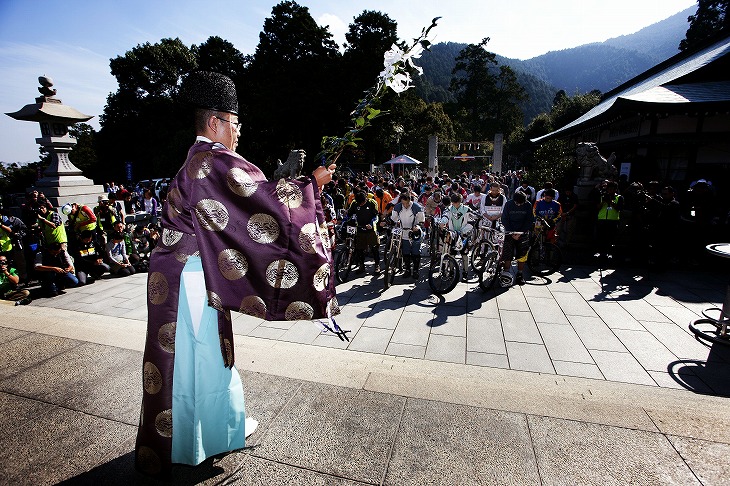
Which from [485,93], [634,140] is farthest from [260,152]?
[485,93]

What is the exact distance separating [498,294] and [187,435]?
5.87m

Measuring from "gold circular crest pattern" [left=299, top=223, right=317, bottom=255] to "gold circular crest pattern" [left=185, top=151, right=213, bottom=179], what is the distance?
62cm

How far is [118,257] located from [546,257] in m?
10.3

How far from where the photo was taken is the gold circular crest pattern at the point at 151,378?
2.05 metres

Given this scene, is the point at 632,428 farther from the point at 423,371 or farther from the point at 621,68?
the point at 621,68

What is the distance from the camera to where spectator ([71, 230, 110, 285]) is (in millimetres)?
7727

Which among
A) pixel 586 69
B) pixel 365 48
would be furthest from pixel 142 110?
pixel 586 69

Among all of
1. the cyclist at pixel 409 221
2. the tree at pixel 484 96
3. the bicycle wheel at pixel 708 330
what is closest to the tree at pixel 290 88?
the cyclist at pixel 409 221

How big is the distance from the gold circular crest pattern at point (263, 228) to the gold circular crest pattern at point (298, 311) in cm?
38

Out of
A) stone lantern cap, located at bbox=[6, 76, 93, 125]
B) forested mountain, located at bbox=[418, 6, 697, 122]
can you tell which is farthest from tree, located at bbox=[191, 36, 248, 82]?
forested mountain, located at bbox=[418, 6, 697, 122]

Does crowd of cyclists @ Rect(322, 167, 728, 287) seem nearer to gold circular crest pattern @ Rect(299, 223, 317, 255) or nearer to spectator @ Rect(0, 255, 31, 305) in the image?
gold circular crest pattern @ Rect(299, 223, 317, 255)

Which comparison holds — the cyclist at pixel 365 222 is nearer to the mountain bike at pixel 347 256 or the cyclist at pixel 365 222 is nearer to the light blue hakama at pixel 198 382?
the mountain bike at pixel 347 256

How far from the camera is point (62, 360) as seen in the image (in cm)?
361

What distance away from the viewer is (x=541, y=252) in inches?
321
